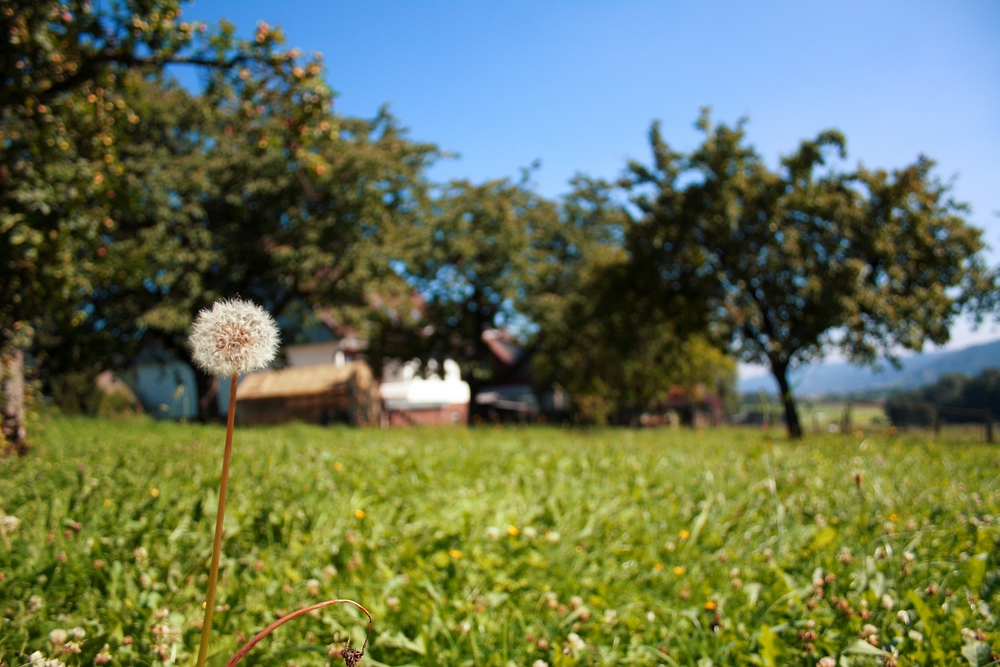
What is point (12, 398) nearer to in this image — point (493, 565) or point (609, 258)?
point (493, 565)

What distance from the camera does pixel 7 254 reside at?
17.2ft

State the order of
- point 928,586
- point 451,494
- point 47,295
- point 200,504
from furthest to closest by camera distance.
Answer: point 47,295 → point 451,494 → point 200,504 → point 928,586

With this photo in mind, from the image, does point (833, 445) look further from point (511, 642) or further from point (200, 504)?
point (200, 504)

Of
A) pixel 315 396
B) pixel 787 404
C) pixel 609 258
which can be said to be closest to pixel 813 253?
pixel 787 404

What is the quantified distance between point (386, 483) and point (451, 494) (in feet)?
1.63

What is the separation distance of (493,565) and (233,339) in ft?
6.92

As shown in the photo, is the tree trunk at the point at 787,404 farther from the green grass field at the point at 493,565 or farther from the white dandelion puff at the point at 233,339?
the white dandelion puff at the point at 233,339

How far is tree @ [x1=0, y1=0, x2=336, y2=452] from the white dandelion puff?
189 inches

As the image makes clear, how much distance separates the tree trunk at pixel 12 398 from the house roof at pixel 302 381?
19.9 meters

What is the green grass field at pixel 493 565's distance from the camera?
2.26m

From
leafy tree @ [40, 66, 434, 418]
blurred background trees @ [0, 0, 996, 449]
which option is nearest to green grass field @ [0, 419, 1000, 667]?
blurred background trees @ [0, 0, 996, 449]

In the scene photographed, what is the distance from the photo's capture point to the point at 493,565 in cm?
307

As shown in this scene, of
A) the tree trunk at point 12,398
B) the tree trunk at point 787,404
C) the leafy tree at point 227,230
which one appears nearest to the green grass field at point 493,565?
the tree trunk at point 12,398

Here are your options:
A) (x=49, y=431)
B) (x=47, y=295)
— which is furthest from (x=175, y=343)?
(x=47, y=295)
